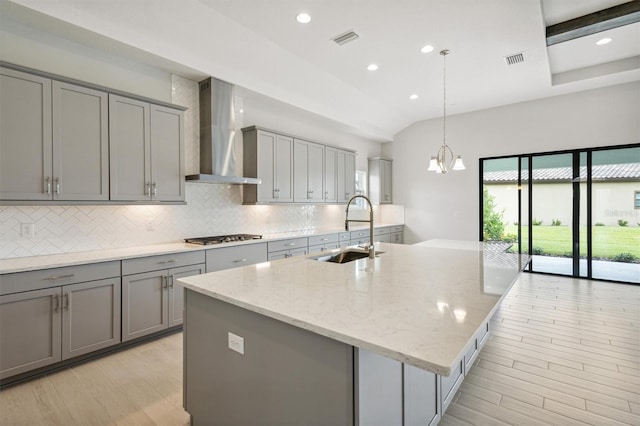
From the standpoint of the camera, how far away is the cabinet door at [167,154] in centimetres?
329

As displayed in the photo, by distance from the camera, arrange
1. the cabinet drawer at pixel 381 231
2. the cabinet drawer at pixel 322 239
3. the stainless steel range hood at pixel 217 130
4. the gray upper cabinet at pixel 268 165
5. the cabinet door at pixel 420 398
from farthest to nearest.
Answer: the cabinet drawer at pixel 381 231 < the cabinet drawer at pixel 322 239 < the gray upper cabinet at pixel 268 165 < the stainless steel range hood at pixel 217 130 < the cabinet door at pixel 420 398

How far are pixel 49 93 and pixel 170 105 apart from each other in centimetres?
104

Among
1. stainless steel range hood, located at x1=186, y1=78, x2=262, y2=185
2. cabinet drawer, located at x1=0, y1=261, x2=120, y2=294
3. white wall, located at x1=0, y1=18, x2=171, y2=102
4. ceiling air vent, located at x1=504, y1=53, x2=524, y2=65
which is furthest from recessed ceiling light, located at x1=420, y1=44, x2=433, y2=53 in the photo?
cabinet drawer, located at x1=0, y1=261, x2=120, y2=294

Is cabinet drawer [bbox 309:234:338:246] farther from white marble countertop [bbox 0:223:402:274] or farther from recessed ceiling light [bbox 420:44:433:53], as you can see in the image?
recessed ceiling light [bbox 420:44:433:53]

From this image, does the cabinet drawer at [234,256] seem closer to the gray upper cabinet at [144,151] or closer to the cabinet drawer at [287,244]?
the cabinet drawer at [287,244]

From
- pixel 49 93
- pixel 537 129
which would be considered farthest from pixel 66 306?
pixel 537 129

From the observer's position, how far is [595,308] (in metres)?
4.04

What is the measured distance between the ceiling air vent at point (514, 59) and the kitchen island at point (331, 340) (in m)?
3.43

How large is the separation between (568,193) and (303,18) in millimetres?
5411

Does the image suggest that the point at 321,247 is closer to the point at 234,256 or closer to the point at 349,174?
the point at 234,256

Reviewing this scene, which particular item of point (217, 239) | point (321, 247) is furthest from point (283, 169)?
point (217, 239)

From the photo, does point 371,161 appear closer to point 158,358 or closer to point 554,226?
point 554,226

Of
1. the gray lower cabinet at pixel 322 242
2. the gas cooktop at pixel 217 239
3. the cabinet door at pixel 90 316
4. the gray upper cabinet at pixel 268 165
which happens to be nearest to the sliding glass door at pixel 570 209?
the gray lower cabinet at pixel 322 242

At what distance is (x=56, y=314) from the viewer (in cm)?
249
